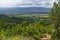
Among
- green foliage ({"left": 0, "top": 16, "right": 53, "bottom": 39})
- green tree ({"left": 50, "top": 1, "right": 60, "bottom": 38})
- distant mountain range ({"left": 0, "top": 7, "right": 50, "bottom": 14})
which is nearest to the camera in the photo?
green tree ({"left": 50, "top": 1, "right": 60, "bottom": 38})

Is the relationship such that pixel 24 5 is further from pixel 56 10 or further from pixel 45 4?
pixel 56 10

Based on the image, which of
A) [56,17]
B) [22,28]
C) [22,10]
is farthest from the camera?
[22,10]

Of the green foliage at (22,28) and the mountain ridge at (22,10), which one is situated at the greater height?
the mountain ridge at (22,10)

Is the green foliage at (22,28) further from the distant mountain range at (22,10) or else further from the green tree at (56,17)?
the green tree at (56,17)

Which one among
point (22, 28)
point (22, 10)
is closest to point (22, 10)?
point (22, 10)

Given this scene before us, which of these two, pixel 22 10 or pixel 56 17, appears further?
pixel 22 10

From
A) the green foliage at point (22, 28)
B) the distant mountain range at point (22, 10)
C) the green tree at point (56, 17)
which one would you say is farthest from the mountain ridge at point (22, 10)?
the green tree at point (56, 17)

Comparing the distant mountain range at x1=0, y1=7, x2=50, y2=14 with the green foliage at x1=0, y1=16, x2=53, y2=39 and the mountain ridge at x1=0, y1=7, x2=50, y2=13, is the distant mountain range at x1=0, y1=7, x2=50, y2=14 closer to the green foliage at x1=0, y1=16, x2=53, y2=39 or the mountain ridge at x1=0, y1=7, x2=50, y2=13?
the mountain ridge at x1=0, y1=7, x2=50, y2=13

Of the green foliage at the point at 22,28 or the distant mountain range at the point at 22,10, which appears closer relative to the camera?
the green foliage at the point at 22,28

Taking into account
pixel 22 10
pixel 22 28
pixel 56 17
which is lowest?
pixel 22 28

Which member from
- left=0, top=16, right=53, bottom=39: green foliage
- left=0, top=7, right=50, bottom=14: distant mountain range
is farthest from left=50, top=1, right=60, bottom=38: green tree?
left=0, top=7, right=50, bottom=14: distant mountain range

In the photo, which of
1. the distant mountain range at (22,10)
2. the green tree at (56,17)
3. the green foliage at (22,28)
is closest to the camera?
the green tree at (56,17)

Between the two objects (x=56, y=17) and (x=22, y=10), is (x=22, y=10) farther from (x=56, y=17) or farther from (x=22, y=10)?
(x=56, y=17)
